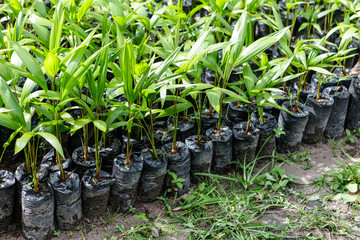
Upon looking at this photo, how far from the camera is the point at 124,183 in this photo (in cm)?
209

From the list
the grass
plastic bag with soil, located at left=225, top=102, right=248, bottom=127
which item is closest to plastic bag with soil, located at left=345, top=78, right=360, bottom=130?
the grass

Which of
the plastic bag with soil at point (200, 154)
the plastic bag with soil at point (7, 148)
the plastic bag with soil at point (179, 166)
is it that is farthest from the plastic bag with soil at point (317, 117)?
the plastic bag with soil at point (7, 148)

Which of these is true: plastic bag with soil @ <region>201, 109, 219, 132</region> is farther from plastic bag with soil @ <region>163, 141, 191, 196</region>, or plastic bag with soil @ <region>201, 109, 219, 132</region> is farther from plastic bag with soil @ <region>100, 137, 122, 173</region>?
plastic bag with soil @ <region>100, 137, 122, 173</region>

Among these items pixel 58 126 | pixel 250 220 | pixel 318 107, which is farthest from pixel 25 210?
pixel 318 107

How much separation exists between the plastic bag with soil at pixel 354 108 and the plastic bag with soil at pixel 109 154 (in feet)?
5.28

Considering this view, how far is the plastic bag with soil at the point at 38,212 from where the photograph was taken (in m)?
1.89

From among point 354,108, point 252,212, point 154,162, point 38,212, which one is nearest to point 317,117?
point 354,108

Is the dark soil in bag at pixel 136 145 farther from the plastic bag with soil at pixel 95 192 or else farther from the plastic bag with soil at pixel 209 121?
the plastic bag with soil at pixel 209 121

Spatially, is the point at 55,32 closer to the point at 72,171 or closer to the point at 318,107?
the point at 72,171

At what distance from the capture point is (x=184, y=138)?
2459 mm

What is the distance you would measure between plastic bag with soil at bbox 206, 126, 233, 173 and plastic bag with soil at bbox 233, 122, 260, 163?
5cm

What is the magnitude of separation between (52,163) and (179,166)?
646mm

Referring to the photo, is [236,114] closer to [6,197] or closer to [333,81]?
[333,81]

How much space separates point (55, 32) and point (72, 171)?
2.13 ft
